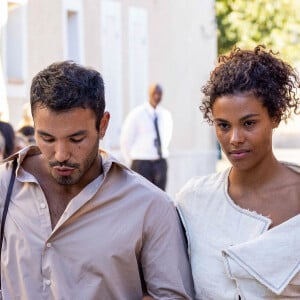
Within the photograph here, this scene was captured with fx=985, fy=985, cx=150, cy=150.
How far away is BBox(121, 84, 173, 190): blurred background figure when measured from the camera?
1255cm

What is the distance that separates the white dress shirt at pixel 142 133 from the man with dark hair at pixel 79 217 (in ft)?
29.7

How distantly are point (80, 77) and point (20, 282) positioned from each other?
0.72m

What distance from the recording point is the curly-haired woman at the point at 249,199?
3293mm

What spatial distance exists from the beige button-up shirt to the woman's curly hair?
1.41 ft

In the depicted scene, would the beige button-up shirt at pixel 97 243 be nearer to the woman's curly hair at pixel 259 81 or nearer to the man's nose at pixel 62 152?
the man's nose at pixel 62 152

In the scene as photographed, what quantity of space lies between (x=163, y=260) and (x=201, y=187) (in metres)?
0.36

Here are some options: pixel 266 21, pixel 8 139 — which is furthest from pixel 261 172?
pixel 266 21

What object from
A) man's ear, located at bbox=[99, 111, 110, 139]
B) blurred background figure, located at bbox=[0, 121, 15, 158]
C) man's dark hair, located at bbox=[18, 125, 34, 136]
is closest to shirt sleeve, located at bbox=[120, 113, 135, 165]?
man's dark hair, located at bbox=[18, 125, 34, 136]

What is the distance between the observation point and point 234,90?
342 cm

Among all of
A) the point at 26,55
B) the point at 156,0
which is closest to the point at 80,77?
the point at 26,55

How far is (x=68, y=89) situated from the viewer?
330cm

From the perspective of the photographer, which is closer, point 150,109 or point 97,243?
point 97,243

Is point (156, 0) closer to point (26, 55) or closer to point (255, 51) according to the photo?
point (26, 55)

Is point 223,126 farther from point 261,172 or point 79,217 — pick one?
point 79,217
